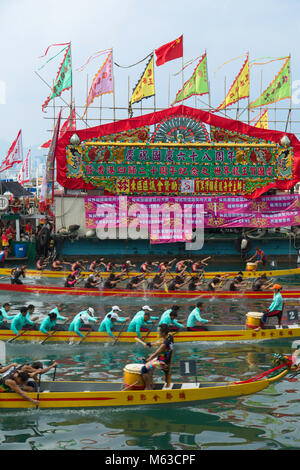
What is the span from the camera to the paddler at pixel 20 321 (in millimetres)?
18859

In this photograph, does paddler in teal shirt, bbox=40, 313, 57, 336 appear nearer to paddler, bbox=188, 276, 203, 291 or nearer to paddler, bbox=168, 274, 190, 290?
paddler, bbox=168, 274, 190, 290

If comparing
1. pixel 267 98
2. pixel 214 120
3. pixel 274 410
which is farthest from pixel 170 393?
→ pixel 267 98

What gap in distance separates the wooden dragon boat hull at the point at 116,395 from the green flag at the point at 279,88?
105 feet

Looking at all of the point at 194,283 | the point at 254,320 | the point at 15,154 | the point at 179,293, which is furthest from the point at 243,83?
the point at 254,320

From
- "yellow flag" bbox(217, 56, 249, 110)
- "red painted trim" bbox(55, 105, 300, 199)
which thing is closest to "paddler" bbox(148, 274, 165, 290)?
"red painted trim" bbox(55, 105, 300, 199)

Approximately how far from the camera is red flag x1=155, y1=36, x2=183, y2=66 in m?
40.4

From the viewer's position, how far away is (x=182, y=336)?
19.2 metres

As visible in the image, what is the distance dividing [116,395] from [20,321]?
6493 mm

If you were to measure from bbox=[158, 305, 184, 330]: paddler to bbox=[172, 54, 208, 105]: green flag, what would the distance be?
89.3ft
